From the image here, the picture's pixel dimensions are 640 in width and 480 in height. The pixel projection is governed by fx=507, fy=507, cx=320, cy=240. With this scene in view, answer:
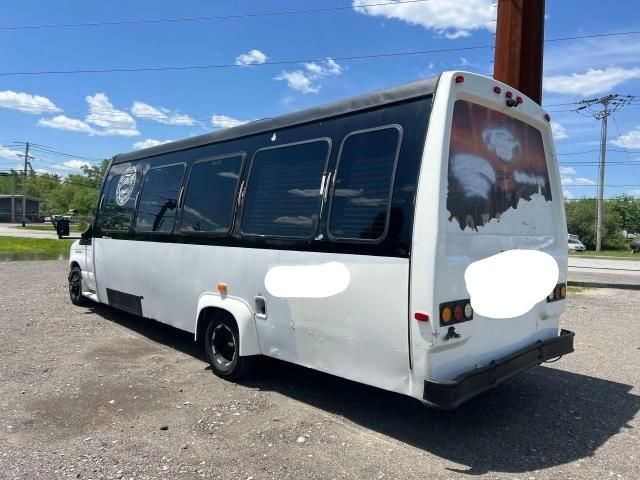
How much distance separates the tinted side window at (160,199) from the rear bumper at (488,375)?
3.96 metres

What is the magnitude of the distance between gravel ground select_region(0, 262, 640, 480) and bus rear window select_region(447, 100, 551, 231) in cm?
172

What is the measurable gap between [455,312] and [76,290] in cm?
790

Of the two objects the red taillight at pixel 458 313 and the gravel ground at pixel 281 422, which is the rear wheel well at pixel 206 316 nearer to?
the gravel ground at pixel 281 422

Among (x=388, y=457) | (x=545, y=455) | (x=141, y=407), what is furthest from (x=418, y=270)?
(x=141, y=407)

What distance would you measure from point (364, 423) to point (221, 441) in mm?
1188

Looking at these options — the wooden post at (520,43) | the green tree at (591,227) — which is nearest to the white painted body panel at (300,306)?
the wooden post at (520,43)

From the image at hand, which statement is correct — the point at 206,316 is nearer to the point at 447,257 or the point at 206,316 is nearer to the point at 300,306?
the point at 300,306

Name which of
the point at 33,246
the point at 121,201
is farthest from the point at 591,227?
the point at 121,201

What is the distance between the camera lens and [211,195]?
562cm

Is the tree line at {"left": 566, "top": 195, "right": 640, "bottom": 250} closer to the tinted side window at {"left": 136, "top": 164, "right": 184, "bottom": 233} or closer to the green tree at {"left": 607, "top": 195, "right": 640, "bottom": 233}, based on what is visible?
the green tree at {"left": 607, "top": 195, "right": 640, "bottom": 233}

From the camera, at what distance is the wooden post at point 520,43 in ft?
32.3

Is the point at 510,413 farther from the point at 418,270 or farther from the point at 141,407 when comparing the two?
the point at 141,407

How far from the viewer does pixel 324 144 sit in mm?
4348

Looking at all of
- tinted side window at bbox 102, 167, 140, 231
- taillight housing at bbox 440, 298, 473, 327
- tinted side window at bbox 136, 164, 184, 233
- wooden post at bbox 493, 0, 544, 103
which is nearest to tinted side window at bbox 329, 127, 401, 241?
taillight housing at bbox 440, 298, 473, 327
